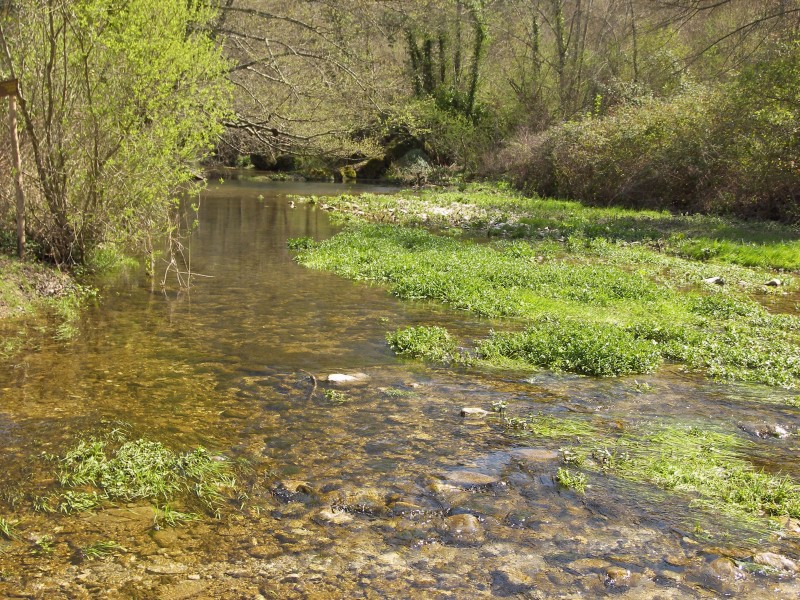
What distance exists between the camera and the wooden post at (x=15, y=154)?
9.49 metres

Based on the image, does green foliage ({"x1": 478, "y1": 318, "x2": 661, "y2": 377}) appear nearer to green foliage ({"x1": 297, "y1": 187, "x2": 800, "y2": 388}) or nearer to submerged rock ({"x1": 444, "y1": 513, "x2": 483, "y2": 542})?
green foliage ({"x1": 297, "y1": 187, "x2": 800, "y2": 388})

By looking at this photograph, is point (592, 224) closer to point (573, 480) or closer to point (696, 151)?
point (696, 151)

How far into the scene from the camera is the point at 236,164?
50.5m

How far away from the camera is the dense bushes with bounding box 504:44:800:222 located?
2040 cm

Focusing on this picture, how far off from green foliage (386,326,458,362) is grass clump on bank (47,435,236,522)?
3.48 meters

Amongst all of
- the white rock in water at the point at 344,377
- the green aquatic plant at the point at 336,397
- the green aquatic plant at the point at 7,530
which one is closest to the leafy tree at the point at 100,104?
the white rock in water at the point at 344,377

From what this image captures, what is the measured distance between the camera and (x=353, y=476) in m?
5.39

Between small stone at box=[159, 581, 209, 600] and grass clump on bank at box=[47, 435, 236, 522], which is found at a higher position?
grass clump on bank at box=[47, 435, 236, 522]

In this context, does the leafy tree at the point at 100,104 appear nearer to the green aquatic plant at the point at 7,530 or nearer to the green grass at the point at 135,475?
the green grass at the point at 135,475

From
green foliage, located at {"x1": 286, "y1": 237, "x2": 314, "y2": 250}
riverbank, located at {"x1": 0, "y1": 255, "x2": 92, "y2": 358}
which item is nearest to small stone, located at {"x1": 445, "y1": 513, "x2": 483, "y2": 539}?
riverbank, located at {"x1": 0, "y1": 255, "x2": 92, "y2": 358}

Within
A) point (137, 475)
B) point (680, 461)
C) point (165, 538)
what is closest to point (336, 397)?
point (137, 475)

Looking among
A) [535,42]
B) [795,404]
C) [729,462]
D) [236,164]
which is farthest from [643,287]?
[236,164]

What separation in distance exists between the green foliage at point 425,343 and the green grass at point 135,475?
348 centimetres

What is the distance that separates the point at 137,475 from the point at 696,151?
22.4 metres
